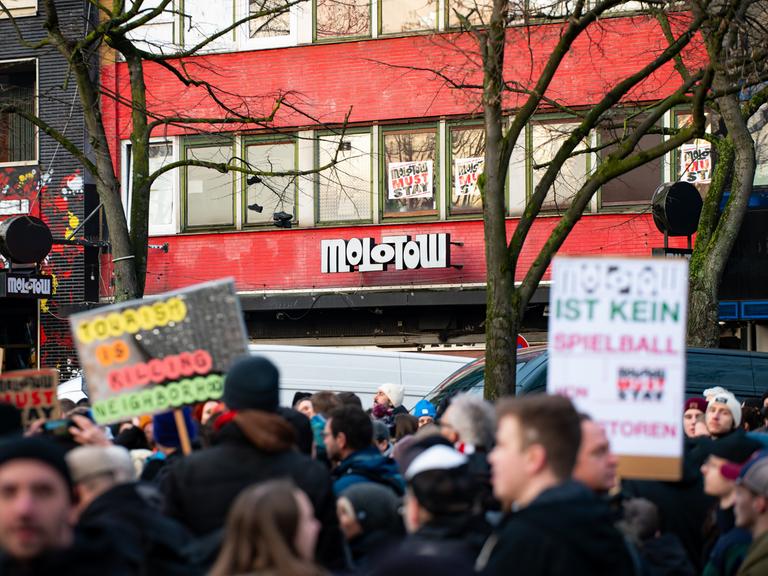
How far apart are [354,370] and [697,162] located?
784cm

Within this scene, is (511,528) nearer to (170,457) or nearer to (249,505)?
(249,505)

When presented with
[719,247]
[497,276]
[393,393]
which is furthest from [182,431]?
[719,247]

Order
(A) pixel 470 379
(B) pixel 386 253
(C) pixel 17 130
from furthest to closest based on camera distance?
(C) pixel 17 130
(B) pixel 386 253
(A) pixel 470 379

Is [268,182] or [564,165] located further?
[268,182]

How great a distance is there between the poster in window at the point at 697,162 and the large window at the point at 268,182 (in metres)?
7.36

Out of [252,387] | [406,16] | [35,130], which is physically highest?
[406,16]

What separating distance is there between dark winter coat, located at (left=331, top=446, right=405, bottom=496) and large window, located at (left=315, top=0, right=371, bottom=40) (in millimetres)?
18970

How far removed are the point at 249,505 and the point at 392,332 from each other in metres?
21.1

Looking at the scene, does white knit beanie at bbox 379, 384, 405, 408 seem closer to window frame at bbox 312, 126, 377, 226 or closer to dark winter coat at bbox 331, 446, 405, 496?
dark winter coat at bbox 331, 446, 405, 496

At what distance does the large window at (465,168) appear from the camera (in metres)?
24.1

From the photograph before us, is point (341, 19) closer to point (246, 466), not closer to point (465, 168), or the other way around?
point (465, 168)

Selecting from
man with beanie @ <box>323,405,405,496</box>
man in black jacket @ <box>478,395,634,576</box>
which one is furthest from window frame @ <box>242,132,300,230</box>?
man in black jacket @ <box>478,395,634,576</box>

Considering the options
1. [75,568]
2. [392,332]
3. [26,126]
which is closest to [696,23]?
[75,568]

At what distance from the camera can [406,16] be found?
81.4ft
